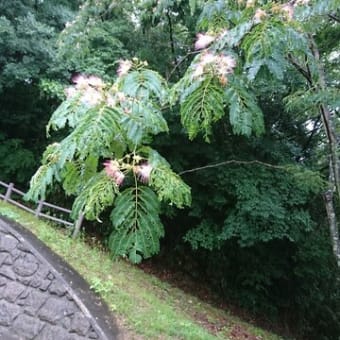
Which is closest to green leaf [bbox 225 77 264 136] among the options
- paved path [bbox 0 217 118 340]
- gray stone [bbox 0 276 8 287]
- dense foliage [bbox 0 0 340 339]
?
dense foliage [bbox 0 0 340 339]

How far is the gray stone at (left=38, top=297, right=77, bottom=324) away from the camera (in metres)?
4.84

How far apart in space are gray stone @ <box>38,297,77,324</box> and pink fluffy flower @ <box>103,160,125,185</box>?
12.7 feet

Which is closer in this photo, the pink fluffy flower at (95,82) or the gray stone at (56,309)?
the pink fluffy flower at (95,82)

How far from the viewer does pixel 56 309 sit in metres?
4.91

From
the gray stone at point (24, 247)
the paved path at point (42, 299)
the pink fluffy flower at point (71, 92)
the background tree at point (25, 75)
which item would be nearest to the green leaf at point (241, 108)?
the pink fluffy flower at point (71, 92)

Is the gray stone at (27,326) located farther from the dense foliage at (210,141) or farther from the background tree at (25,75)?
the background tree at (25,75)

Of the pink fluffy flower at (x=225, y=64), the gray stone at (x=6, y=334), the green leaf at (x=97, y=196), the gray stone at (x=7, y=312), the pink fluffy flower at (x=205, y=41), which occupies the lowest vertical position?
the gray stone at (x=6, y=334)

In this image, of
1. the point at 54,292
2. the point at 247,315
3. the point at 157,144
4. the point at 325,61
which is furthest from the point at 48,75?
the point at 247,315

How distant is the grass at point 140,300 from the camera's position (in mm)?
4809

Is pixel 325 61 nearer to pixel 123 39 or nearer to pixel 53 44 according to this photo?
pixel 123 39

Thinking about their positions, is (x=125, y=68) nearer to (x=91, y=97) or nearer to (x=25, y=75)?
(x=91, y=97)

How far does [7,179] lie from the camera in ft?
28.7

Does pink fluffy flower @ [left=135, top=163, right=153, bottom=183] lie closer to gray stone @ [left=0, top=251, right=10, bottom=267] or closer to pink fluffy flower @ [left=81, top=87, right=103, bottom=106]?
pink fluffy flower @ [left=81, top=87, right=103, bottom=106]

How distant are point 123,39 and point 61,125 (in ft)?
21.0
